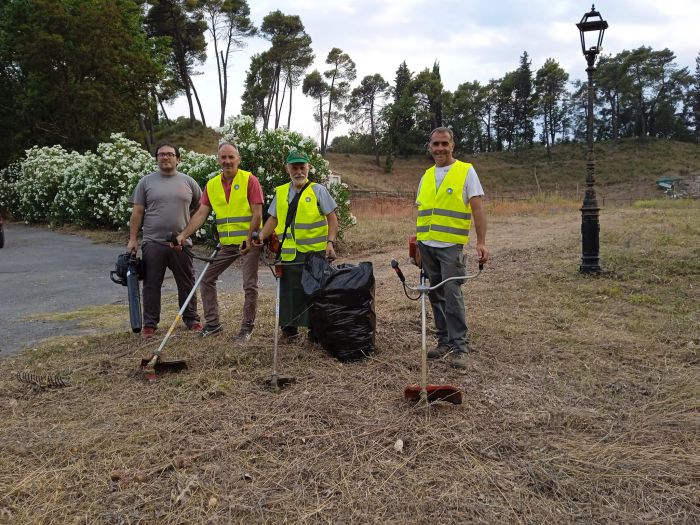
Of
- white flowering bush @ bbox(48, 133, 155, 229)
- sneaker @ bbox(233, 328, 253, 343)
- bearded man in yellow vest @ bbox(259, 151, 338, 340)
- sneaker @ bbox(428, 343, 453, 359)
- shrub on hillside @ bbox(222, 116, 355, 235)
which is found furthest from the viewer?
white flowering bush @ bbox(48, 133, 155, 229)

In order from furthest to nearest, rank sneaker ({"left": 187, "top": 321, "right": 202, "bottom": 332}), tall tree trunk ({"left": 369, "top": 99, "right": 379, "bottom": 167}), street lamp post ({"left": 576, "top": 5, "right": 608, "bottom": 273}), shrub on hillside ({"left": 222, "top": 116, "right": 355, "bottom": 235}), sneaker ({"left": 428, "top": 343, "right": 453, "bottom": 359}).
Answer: tall tree trunk ({"left": 369, "top": 99, "right": 379, "bottom": 167}), shrub on hillside ({"left": 222, "top": 116, "right": 355, "bottom": 235}), street lamp post ({"left": 576, "top": 5, "right": 608, "bottom": 273}), sneaker ({"left": 187, "top": 321, "right": 202, "bottom": 332}), sneaker ({"left": 428, "top": 343, "right": 453, "bottom": 359})

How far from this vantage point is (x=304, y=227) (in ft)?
15.0

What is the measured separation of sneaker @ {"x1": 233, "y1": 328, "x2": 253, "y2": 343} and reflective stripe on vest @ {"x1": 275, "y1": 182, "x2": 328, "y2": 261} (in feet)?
2.52

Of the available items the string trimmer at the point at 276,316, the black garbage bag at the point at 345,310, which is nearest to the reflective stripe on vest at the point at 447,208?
the black garbage bag at the point at 345,310

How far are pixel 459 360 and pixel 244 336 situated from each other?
187 centimetres

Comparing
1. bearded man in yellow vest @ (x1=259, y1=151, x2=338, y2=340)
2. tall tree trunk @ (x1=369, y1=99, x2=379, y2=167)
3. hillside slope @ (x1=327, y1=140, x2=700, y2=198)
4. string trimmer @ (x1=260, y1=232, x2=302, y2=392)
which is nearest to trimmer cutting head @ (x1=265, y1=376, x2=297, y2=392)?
string trimmer @ (x1=260, y1=232, x2=302, y2=392)

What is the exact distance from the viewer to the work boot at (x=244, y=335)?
4.89 metres

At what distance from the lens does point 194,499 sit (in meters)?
2.54

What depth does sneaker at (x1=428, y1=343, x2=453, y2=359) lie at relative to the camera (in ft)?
14.5

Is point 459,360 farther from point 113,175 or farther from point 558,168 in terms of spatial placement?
point 558,168

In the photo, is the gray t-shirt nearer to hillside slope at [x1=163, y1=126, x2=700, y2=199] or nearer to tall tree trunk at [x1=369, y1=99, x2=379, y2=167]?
hillside slope at [x1=163, y1=126, x2=700, y2=199]

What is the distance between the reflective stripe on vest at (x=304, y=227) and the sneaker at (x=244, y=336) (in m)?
0.77

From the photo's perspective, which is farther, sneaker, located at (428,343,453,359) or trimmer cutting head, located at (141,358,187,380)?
sneaker, located at (428,343,453,359)

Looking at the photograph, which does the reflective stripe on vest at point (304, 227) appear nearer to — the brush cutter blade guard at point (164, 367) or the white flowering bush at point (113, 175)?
the brush cutter blade guard at point (164, 367)
